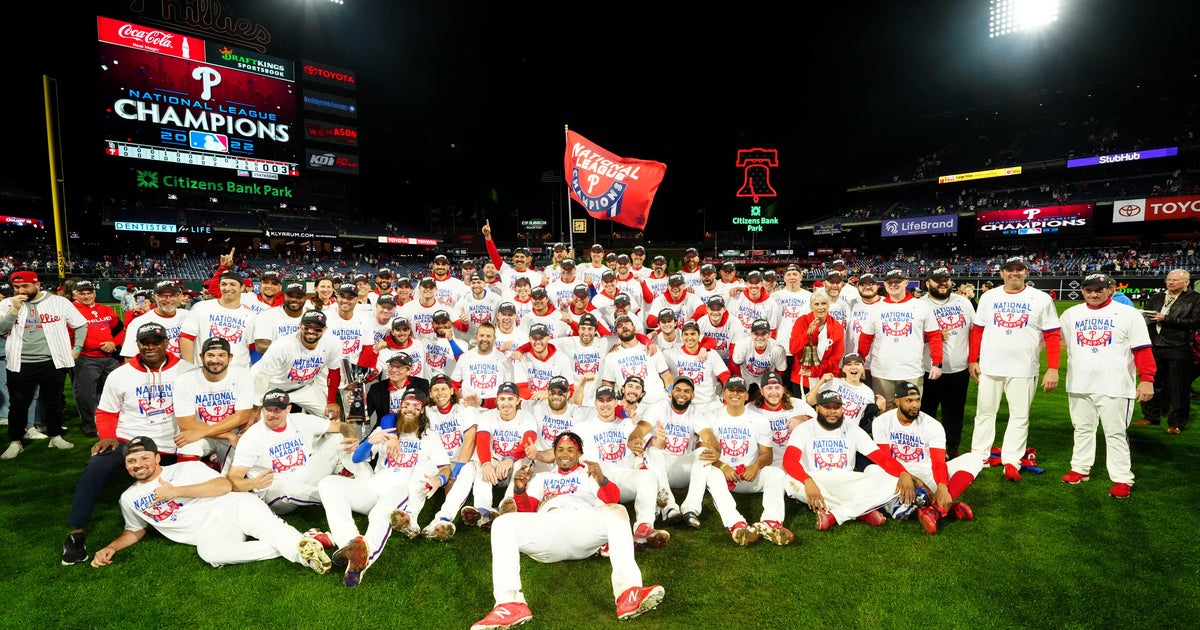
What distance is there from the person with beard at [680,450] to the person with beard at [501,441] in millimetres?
1149

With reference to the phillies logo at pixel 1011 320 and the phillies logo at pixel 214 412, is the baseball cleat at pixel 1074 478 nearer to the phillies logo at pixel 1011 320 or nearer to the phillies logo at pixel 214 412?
the phillies logo at pixel 1011 320

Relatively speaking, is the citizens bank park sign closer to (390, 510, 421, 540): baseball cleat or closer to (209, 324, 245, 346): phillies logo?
(390, 510, 421, 540): baseball cleat

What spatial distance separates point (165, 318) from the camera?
7094 millimetres

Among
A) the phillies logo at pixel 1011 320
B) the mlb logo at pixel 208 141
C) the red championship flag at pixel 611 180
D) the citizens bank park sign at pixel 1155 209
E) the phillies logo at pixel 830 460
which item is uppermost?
the mlb logo at pixel 208 141

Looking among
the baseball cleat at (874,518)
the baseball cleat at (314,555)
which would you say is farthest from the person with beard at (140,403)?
the baseball cleat at (874,518)

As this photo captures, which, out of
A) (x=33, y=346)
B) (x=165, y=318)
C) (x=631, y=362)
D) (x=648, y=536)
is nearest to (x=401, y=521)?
(x=648, y=536)

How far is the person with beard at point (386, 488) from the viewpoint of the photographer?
4.59m

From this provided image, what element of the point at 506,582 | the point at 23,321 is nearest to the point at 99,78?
the point at 23,321

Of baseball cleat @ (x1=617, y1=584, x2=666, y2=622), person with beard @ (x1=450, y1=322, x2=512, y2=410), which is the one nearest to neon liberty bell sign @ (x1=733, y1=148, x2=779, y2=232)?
person with beard @ (x1=450, y1=322, x2=512, y2=410)

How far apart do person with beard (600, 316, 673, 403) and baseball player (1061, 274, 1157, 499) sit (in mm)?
4626

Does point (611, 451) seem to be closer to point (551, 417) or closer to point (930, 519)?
point (551, 417)

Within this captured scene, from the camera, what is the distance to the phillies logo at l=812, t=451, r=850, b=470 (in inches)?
219

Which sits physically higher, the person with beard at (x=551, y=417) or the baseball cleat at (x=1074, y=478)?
the person with beard at (x=551, y=417)

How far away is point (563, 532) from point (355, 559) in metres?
1.68
